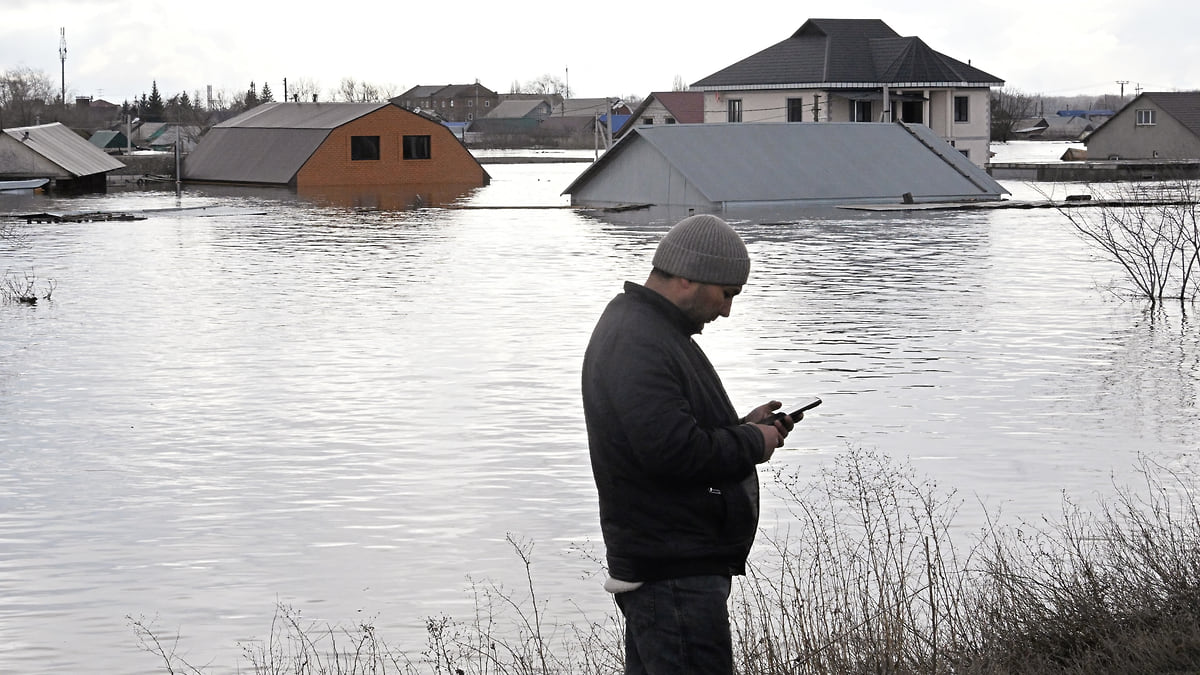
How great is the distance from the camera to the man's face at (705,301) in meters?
4.44

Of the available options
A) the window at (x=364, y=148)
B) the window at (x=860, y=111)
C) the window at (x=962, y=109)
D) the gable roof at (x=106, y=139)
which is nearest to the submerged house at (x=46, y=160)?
the window at (x=364, y=148)

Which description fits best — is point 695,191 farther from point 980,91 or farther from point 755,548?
point 755,548

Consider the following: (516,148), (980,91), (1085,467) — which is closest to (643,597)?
(1085,467)

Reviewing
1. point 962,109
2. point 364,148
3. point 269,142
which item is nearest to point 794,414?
point 364,148

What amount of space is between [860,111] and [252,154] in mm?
23992

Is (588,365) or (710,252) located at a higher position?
(710,252)

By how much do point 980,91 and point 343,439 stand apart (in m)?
51.2

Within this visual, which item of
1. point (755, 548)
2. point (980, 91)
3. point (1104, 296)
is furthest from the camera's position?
point (980, 91)

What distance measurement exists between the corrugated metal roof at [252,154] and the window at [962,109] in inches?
937

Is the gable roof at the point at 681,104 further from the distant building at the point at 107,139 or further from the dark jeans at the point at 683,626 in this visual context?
the dark jeans at the point at 683,626

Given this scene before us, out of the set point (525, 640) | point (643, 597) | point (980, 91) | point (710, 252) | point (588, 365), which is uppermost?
point (980, 91)

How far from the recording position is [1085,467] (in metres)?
→ 10.8

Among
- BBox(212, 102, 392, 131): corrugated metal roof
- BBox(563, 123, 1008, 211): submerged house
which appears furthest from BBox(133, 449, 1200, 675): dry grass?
BBox(212, 102, 392, 131): corrugated metal roof

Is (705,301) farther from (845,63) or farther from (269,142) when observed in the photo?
(269,142)
